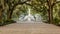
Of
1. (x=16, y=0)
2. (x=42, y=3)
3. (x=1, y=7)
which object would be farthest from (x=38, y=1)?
(x=1, y=7)

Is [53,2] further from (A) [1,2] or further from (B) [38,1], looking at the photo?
(A) [1,2]

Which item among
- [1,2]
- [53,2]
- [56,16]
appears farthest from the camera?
[56,16]

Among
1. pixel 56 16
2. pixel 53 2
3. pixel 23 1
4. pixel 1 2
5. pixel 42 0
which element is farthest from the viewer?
pixel 56 16

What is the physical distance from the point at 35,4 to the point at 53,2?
7142mm

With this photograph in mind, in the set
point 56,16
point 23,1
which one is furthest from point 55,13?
point 23,1

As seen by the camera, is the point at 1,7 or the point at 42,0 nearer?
the point at 1,7

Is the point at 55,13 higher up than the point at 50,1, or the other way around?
the point at 50,1

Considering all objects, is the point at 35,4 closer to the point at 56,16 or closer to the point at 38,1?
the point at 38,1

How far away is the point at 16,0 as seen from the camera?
94.2ft

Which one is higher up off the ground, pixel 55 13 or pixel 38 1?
pixel 38 1

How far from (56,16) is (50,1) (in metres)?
7.75

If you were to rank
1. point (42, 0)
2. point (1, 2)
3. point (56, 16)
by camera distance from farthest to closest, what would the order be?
point (56, 16) → point (42, 0) → point (1, 2)

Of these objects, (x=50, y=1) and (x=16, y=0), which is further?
(x=16, y=0)

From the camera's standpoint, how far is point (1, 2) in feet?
67.4
